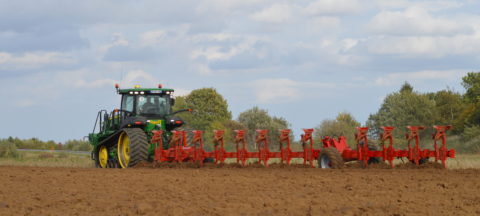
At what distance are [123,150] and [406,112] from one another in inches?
1368

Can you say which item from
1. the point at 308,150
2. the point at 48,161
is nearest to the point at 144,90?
the point at 308,150

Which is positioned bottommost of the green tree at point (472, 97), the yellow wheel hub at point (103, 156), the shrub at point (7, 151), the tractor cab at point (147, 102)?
the yellow wheel hub at point (103, 156)

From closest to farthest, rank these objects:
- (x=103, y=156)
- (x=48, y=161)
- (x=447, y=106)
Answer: (x=103, y=156)
(x=48, y=161)
(x=447, y=106)

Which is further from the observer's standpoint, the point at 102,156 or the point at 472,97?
the point at 472,97

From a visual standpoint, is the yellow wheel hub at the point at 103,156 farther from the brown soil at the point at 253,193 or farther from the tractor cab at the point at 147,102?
the brown soil at the point at 253,193

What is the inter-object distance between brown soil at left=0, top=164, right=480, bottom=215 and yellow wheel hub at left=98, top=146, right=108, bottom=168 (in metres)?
5.61

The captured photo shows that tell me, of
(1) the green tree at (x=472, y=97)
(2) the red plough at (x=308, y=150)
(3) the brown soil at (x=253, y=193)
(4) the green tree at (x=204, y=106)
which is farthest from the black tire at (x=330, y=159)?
(4) the green tree at (x=204, y=106)

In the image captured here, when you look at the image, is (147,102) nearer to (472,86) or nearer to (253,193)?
(253,193)

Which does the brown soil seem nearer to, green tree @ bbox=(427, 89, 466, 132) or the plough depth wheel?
the plough depth wheel

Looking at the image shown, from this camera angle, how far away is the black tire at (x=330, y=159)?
51.1 ft

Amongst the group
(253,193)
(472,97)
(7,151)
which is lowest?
(253,193)

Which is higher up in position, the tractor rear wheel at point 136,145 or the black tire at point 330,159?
the tractor rear wheel at point 136,145

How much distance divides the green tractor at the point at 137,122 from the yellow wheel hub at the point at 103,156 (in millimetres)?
76

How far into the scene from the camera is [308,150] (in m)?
16.7
